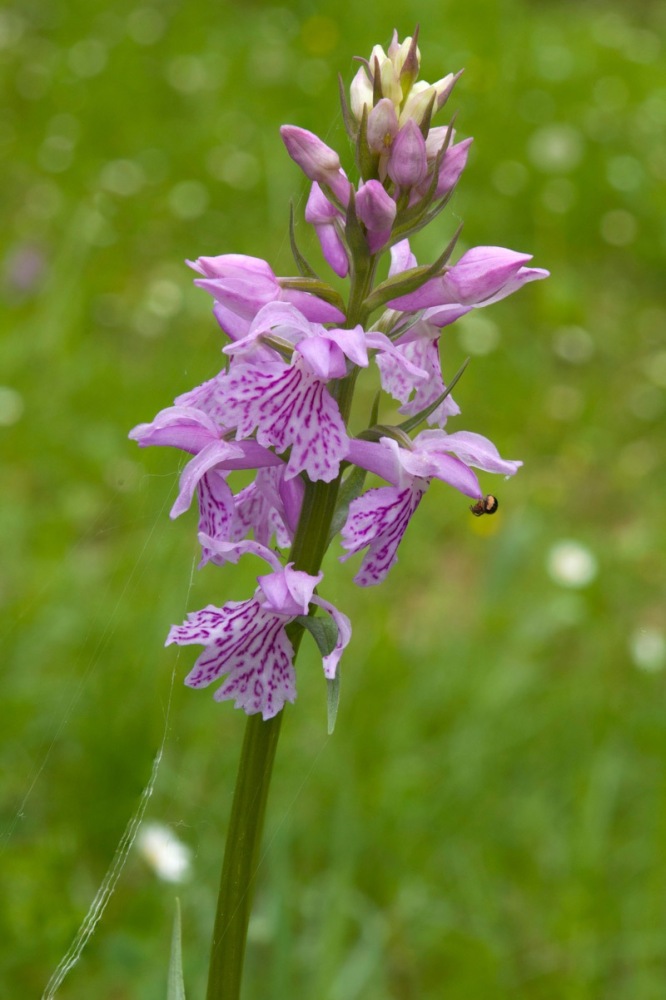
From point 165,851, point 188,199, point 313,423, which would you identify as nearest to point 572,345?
point 188,199

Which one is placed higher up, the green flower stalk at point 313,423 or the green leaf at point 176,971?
the green flower stalk at point 313,423

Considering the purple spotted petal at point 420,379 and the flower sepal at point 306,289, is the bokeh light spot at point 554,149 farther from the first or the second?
the flower sepal at point 306,289

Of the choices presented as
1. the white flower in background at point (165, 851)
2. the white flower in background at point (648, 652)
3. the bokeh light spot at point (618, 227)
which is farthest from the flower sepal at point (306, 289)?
the bokeh light spot at point (618, 227)

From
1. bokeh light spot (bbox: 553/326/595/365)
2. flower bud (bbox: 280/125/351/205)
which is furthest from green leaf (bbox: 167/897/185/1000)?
bokeh light spot (bbox: 553/326/595/365)

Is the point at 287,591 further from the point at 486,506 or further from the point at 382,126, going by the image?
the point at 382,126

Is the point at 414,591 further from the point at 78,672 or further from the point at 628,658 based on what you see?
the point at 78,672

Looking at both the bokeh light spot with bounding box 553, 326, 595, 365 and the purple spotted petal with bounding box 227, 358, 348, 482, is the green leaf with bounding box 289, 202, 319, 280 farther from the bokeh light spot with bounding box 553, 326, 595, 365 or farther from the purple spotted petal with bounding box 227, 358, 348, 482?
the bokeh light spot with bounding box 553, 326, 595, 365
